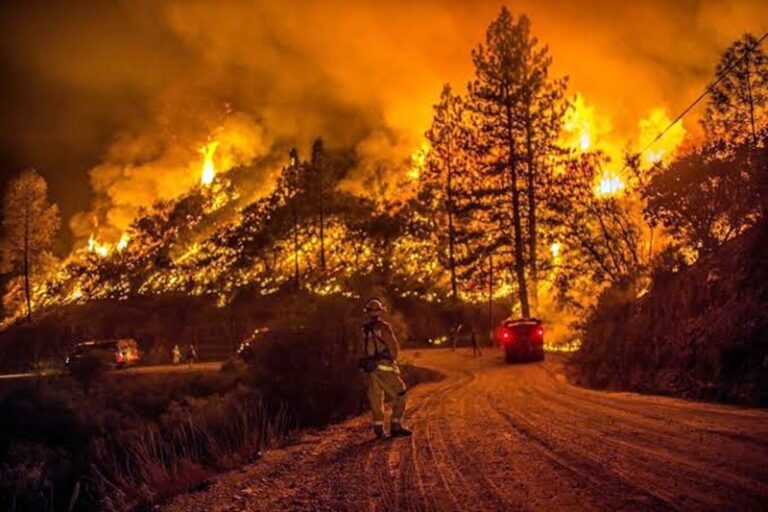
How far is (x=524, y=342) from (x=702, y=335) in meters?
12.3

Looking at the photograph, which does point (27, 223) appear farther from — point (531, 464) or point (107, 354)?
point (531, 464)

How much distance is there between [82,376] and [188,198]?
5235cm

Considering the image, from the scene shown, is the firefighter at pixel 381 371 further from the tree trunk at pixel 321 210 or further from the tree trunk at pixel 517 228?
the tree trunk at pixel 321 210

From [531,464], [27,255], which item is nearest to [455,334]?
[531,464]

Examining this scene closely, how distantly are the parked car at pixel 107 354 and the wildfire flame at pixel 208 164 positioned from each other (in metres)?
48.3

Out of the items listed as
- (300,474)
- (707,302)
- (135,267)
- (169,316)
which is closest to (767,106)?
(707,302)

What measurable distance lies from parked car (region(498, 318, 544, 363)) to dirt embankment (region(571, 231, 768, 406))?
23.1 feet

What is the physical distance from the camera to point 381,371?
9758 mm

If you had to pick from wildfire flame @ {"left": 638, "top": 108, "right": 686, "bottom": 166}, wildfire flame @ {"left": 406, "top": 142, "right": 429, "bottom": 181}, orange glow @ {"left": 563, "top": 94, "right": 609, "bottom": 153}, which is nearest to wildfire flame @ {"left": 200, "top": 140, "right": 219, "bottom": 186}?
wildfire flame @ {"left": 406, "top": 142, "right": 429, "bottom": 181}

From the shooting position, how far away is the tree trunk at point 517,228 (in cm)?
3397

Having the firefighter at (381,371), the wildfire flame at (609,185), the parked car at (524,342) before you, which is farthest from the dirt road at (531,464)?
Result: the wildfire flame at (609,185)

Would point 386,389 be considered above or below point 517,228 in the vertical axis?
below

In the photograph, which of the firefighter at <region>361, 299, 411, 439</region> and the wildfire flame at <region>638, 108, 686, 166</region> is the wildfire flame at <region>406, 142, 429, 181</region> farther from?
the firefighter at <region>361, 299, 411, 439</region>

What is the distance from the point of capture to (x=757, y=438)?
7.12 meters
